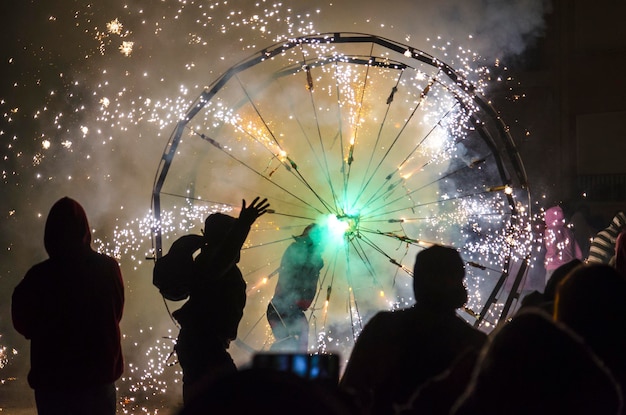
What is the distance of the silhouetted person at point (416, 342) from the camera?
280 centimetres

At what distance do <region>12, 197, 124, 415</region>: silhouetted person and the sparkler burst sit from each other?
3.36 meters

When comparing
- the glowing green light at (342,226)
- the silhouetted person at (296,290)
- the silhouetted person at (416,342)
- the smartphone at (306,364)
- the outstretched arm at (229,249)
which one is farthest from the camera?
the silhouetted person at (296,290)

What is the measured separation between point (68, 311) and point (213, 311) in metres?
0.88

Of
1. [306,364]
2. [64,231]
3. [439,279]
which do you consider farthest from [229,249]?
[306,364]

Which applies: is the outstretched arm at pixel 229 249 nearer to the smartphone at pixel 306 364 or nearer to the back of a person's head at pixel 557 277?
the back of a person's head at pixel 557 277

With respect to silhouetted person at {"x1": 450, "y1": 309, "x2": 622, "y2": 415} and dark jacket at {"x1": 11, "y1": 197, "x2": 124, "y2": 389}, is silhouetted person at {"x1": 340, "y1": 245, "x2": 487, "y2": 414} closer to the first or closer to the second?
silhouetted person at {"x1": 450, "y1": 309, "x2": 622, "y2": 415}

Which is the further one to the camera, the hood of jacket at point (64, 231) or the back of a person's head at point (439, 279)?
the hood of jacket at point (64, 231)

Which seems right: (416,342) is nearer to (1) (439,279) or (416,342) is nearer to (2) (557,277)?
(1) (439,279)

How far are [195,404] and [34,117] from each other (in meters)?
7.42

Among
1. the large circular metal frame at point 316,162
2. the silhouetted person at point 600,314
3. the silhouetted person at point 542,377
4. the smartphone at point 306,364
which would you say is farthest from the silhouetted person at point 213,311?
the large circular metal frame at point 316,162

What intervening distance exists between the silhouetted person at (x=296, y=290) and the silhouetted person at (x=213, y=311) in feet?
5.68

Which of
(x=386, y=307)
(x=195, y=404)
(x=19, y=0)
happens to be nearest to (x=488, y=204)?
(x=386, y=307)

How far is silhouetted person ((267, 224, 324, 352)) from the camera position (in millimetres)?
6008

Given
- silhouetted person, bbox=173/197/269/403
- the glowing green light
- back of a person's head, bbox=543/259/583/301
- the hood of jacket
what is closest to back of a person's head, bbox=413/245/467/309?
back of a person's head, bbox=543/259/583/301
